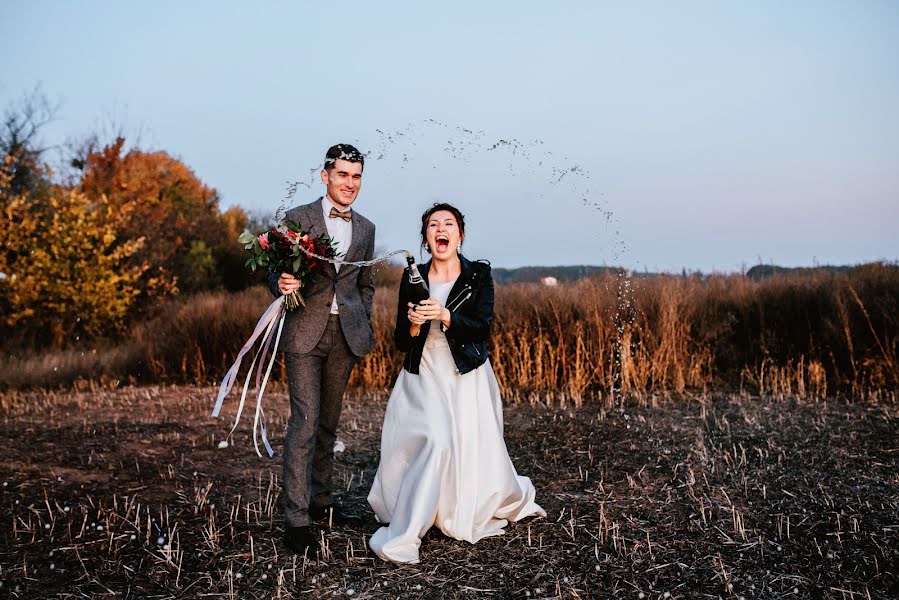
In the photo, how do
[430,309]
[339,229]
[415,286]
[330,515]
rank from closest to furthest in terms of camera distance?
[430,309] < [415,286] < [339,229] < [330,515]

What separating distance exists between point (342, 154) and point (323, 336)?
3.96ft

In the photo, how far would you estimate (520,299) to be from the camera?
11141mm

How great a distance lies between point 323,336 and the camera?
481cm

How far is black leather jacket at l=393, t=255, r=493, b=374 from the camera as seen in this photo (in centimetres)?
469

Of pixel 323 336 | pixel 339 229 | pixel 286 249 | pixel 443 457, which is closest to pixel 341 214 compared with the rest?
pixel 339 229

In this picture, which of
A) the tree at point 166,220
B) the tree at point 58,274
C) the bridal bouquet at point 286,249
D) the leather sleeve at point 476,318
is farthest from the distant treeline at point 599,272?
the tree at point 166,220

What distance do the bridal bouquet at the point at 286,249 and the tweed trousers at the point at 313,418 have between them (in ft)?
1.60

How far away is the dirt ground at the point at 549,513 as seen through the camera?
419cm

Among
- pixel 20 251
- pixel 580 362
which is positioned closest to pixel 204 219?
pixel 20 251

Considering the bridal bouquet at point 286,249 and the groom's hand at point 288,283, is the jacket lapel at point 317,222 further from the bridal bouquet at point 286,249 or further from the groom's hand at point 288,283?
the groom's hand at point 288,283

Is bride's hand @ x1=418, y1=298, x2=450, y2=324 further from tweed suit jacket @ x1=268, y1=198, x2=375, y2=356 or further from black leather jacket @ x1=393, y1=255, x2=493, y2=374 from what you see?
tweed suit jacket @ x1=268, y1=198, x2=375, y2=356

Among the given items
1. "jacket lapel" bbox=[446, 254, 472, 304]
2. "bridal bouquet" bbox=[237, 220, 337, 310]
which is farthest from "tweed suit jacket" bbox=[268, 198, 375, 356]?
"jacket lapel" bbox=[446, 254, 472, 304]

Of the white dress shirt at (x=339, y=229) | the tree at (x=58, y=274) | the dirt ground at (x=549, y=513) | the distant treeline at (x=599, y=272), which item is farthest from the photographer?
the tree at (x=58, y=274)

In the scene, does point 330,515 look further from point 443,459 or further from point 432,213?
point 432,213
